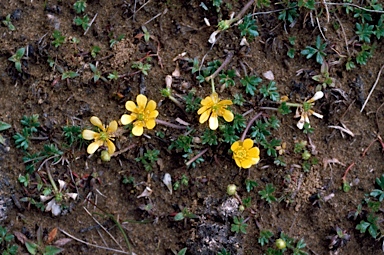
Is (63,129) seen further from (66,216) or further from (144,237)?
(144,237)

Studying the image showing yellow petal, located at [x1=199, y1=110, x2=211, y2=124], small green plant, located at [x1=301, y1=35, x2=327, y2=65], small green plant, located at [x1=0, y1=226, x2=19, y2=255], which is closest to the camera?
small green plant, located at [x1=0, y1=226, x2=19, y2=255]

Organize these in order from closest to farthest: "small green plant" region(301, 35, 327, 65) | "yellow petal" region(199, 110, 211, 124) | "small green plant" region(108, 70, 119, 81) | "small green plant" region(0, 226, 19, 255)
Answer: "small green plant" region(0, 226, 19, 255) < "yellow petal" region(199, 110, 211, 124) < "small green plant" region(108, 70, 119, 81) < "small green plant" region(301, 35, 327, 65)

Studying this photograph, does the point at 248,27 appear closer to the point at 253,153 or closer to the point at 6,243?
the point at 253,153

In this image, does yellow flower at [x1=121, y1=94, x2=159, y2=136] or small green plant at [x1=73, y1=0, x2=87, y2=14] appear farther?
small green plant at [x1=73, y1=0, x2=87, y2=14]

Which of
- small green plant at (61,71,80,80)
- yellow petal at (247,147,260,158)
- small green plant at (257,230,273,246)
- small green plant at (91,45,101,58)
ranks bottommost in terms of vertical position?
small green plant at (257,230,273,246)

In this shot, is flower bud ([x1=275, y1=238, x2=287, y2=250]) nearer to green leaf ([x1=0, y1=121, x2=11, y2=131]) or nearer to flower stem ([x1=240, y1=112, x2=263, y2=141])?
flower stem ([x1=240, y1=112, x2=263, y2=141])

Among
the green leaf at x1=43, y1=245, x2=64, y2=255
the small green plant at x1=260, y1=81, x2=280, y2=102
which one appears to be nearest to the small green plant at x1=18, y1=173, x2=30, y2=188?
the green leaf at x1=43, y1=245, x2=64, y2=255

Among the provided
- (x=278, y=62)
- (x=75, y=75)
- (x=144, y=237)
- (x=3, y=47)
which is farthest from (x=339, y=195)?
(x=3, y=47)

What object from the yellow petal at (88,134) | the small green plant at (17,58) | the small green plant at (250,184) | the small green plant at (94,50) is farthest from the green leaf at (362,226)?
the small green plant at (17,58)

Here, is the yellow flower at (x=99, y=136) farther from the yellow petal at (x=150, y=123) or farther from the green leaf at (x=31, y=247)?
the green leaf at (x=31, y=247)
